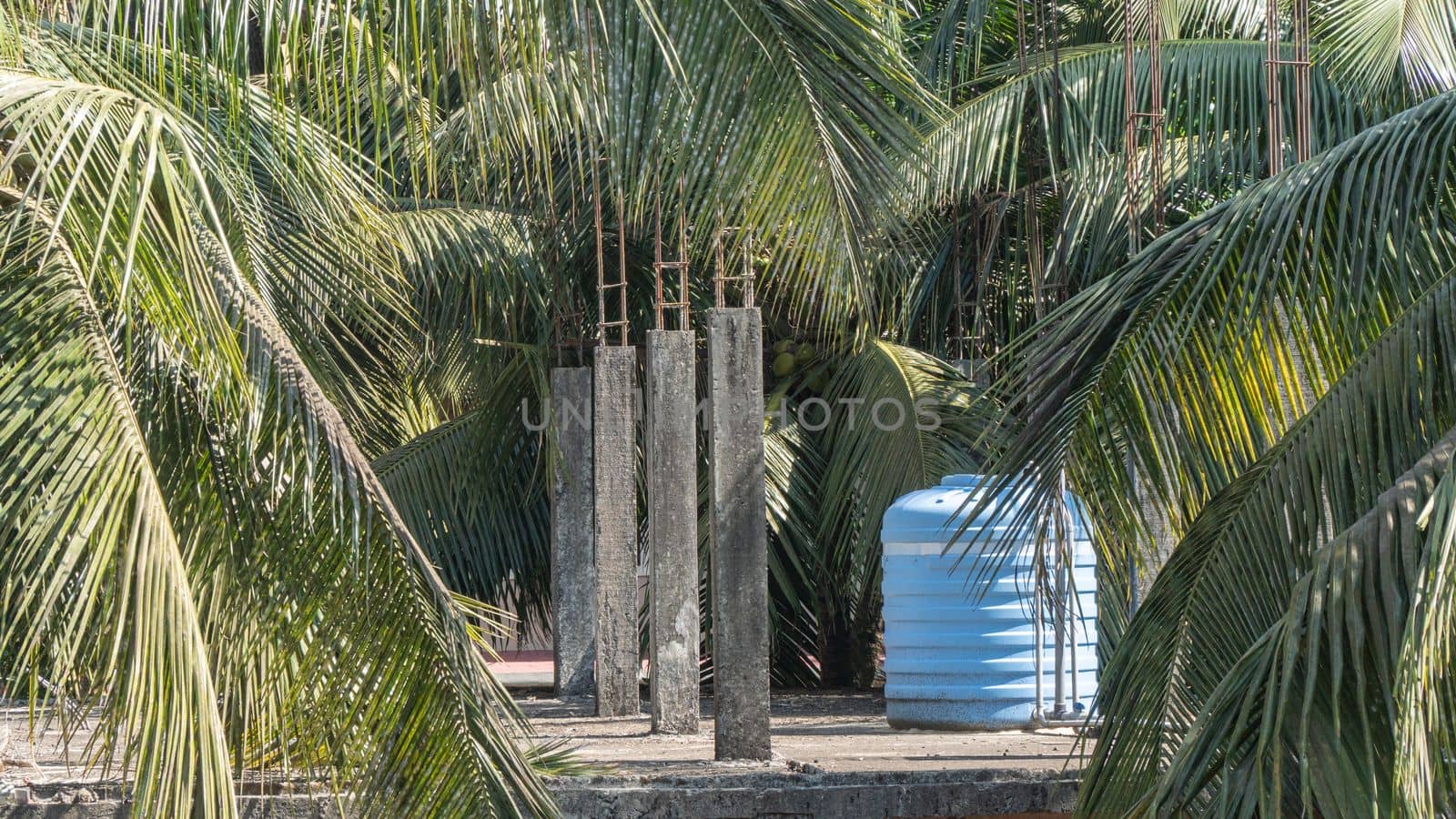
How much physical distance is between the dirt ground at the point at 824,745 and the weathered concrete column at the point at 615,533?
248mm

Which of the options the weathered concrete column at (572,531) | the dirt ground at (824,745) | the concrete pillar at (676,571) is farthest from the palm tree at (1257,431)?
the weathered concrete column at (572,531)

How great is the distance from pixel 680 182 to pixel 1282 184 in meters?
1.98

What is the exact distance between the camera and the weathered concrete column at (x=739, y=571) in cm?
778

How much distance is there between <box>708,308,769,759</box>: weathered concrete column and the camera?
306 inches

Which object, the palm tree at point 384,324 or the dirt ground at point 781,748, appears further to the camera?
the dirt ground at point 781,748

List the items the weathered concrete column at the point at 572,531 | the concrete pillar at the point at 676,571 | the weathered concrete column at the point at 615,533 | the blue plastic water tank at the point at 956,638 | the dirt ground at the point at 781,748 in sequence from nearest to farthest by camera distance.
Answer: the dirt ground at the point at 781,748, the blue plastic water tank at the point at 956,638, the concrete pillar at the point at 676,571, the weathered concrete column at the point at 615,533, the weathered concrete column at the point at 572,531

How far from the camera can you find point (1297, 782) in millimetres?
3934

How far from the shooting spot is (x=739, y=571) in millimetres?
7852

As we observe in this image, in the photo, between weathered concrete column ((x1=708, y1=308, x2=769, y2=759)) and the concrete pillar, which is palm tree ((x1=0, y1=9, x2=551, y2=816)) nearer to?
weathered concrete column ((x1=708, y1=308, x2=769, y2=759))

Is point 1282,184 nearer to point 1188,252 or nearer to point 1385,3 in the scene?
point 1188,252

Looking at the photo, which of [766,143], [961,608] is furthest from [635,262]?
[766,143]

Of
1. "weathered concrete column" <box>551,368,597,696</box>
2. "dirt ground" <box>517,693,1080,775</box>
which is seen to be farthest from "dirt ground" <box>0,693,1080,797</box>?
"weathered concrete column" <box>551,368,597,696</box>

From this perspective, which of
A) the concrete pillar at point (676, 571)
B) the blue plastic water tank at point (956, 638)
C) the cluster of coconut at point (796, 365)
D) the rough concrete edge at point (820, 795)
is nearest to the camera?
the rough concrete edge at point (820, 795)

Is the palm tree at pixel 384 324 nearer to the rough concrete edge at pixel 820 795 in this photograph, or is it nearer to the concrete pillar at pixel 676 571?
the rough concrete edge at pixel 820 795
